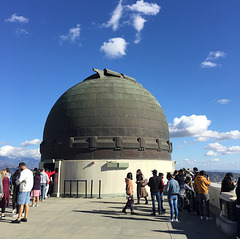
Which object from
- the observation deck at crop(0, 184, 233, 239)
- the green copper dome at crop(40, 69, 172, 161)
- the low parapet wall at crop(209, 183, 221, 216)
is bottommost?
the observation deck at crop(0, 184, 233, 239)

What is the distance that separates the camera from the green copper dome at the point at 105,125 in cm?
1997

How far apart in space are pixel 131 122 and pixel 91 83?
5.99m

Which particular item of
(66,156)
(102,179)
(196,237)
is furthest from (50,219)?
(66,156)

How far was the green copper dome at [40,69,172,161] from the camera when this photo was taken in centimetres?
1997

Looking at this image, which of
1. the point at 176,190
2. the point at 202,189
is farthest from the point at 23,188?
the point at 202,189

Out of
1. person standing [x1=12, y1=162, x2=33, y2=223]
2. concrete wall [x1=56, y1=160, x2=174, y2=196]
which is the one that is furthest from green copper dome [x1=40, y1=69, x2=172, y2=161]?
person standing [x1=12, y1=162, x2=33, y2=223]

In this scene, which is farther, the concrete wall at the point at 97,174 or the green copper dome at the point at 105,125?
the green copper dome at the point at 105,125

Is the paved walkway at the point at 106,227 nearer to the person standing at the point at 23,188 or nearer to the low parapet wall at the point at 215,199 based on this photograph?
the person standing at the point at 23,188

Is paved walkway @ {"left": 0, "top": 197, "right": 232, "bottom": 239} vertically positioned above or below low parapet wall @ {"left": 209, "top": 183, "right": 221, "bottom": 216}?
below

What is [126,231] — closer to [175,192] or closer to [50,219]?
[175,192]

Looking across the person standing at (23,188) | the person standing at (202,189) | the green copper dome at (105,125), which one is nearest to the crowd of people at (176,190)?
the person standing at (202,189)

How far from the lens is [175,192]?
978 centimetres

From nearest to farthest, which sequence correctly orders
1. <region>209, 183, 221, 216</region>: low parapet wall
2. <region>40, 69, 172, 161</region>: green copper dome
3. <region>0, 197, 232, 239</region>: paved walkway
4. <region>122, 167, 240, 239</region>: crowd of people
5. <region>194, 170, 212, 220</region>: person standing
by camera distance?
<region>0, 197, 232, 239</region>: paved walkway → <region>122, 167, 240, 239</region>: crowd of people → <region>194, 170, 212, 220</region>: person standing → <region>209, 183, 221, 216</region>: low parapet wall → <region>40, 69, 172, 161</region>: green copper dome

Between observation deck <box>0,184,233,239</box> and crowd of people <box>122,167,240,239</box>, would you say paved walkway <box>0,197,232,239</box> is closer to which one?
observation deck <box>0,184,233,239</box>
